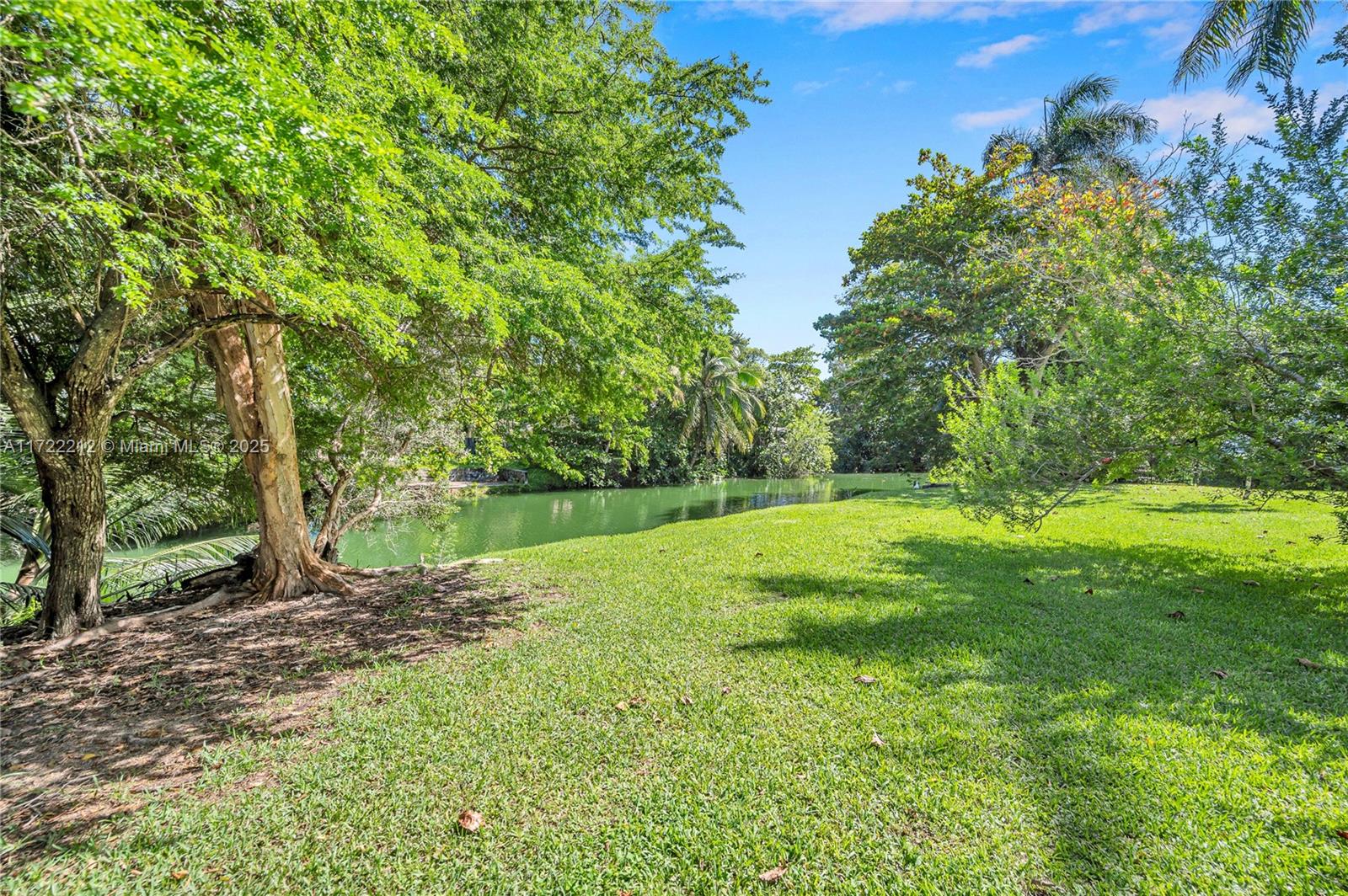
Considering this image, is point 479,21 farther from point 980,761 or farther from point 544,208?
point 980,761

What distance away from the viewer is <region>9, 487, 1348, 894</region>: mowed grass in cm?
211

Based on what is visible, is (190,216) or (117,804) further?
(190,216)

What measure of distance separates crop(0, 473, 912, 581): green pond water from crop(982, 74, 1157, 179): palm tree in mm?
12993

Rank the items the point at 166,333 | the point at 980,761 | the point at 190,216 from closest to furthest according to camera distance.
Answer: the point at 980,761 → the point at 190,216 → the point at 166,333

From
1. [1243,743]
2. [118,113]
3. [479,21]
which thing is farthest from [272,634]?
[1243,743]

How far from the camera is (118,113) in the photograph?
9.52 ft

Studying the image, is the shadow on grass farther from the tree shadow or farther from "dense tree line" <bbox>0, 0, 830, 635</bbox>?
"dense tree line" <bbox>0, 0, 830, 635</bbox>

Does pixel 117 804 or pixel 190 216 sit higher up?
pixel 190 216

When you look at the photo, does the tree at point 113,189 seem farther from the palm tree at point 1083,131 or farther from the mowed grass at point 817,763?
the palm tree at point 1083,131

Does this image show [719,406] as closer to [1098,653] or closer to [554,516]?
[554,516]

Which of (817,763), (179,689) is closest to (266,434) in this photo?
(179,689)

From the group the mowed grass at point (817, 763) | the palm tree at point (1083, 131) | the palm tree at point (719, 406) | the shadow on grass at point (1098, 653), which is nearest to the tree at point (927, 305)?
the palm tree at point (1083, 131)

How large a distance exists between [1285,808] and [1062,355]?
1449 cm

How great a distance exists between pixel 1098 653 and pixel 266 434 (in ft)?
26.3
